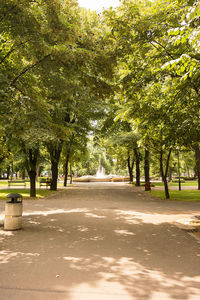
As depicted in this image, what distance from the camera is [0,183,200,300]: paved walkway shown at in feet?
11.9

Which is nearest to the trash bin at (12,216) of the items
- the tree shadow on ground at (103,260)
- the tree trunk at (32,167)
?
the tree shadow on ground at (103,260)

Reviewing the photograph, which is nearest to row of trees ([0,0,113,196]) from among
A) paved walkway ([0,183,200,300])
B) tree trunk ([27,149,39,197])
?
paved walkway ([0,183,200,300])

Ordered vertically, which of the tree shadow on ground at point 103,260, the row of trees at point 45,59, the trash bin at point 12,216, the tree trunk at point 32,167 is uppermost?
the row of trees at point 45,59

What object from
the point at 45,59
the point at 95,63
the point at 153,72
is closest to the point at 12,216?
the point at 45,59

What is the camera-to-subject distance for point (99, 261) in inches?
191

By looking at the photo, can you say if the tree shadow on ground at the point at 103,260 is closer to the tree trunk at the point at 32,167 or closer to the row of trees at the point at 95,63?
the row of trees at the point at 95,63

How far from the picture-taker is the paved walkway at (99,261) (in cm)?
364

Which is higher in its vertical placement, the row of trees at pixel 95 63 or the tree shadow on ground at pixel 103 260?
the row of trees at pixel 95 63

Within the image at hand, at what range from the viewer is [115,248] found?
225 inches

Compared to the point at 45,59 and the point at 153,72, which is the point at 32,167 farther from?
the point at 153,72

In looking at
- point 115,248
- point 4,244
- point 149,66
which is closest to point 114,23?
point 149,66

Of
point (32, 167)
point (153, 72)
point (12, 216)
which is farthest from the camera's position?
point (32, 167)

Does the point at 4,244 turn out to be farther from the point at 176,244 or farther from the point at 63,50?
the point at 63,50

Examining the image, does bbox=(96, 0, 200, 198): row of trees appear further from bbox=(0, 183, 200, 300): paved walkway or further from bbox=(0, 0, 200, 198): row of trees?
bbox=(0, 183, 200, 300): paved walkway
